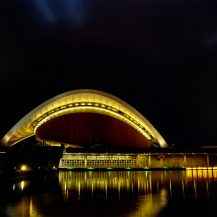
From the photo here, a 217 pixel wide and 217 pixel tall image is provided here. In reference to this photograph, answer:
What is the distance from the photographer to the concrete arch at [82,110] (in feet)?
144

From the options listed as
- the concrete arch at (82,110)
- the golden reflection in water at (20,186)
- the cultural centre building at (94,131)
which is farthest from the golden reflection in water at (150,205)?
the concrete arch at (82,110)

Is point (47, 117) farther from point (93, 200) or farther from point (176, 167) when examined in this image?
point (93, 200)

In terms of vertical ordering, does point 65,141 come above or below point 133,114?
below

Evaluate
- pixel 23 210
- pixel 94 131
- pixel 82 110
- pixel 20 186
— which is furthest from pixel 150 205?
pixel 82 110

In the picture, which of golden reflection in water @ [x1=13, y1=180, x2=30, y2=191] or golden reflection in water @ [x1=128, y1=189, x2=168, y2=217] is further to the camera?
golden reflection in water @ [x1=13, y1=180, x2=30, y2=191]

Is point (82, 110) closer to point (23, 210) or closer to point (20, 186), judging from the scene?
point (20, 186)

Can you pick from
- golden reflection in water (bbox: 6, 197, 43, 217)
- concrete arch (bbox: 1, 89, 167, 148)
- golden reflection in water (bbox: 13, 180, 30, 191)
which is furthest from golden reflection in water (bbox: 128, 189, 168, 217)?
concrete arch (bbox: 1, 89, 167, 148)

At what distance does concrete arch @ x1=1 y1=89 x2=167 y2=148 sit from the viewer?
43938 mm

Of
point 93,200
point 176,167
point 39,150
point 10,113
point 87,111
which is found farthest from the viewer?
point 87,111

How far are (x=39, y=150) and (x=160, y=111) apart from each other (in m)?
19.5

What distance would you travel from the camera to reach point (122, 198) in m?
12.7

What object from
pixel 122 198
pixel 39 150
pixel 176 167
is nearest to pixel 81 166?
pixel 39 150

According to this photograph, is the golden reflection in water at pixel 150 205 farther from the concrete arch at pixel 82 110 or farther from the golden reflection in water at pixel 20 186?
the concrete arch at pixel 82 110

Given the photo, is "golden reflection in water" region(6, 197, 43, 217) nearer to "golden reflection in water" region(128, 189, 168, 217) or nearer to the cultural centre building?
"golden reflection in water" region(128, 189, 168, 217)
